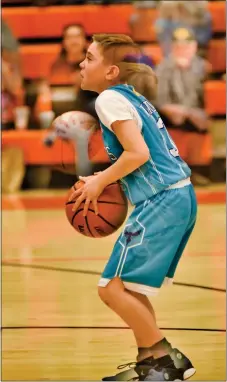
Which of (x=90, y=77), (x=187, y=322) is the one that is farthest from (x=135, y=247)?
(x=187, y=322)

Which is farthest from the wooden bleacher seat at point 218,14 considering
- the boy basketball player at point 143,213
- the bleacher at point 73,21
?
the boy basketball player at point 143,213

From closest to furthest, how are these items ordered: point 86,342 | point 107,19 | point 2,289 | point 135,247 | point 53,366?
1. point 135,247
2. point 53,366
3. point 86,342
4. point 2,289
5. point 107,19

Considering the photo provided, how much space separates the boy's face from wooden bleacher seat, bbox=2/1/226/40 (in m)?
7.78

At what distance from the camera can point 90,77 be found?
11.4ft

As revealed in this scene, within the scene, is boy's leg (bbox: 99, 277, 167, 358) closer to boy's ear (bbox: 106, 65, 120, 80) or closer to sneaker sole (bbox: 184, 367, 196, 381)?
sneaker sole (bbox: 184, 367, 196, 381)

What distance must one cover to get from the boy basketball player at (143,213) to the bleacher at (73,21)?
7503mm

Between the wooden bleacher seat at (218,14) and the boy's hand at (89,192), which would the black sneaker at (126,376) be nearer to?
the boy's hand at (89,192)

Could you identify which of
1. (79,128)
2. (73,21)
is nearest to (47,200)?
(73,21)

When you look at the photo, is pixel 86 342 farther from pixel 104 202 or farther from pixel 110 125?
pixel 110 125

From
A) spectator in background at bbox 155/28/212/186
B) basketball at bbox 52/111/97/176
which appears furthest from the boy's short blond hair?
spectator in background at bbox 155/28/212/186

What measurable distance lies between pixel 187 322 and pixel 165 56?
6131 mm

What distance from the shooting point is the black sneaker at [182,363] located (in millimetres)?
3348

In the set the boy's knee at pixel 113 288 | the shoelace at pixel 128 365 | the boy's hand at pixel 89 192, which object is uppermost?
the boy's hand at pixel 89 192

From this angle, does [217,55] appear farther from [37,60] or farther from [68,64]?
[37,60]
